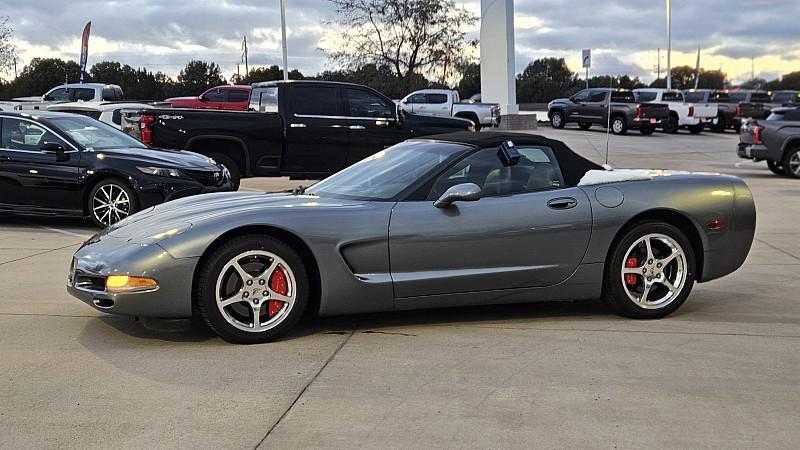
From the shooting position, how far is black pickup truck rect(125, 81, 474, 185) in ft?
43.6

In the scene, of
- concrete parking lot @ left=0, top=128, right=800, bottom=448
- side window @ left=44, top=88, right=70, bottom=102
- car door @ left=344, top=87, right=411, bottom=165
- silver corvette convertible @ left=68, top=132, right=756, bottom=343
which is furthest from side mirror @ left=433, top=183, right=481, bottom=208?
side window @ left=44, top=88, right=70, bottom=102

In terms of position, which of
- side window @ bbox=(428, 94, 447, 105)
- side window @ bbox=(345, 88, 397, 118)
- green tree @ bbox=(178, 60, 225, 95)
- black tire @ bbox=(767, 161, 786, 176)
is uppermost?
green tree @ bbox=(178, 60, 225, 95)

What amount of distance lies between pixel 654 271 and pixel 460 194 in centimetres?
160

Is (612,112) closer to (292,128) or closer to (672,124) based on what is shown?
(672,124)

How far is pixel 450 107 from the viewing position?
103ft

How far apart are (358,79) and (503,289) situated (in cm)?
4323

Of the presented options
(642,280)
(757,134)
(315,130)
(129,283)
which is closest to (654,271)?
(642,280)

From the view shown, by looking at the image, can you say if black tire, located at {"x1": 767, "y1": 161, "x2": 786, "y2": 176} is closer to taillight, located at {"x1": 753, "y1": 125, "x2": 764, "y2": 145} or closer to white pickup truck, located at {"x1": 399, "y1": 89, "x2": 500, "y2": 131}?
taillight, located at {"x1": 753, "y1": 125, "x2": 764, "y2": 145}

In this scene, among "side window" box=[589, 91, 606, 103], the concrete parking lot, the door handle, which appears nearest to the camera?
the concrete parking lot

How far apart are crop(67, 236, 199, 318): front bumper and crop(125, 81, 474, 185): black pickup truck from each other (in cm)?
829

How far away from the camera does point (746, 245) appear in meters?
6.27

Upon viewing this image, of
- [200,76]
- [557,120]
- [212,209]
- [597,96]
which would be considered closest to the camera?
[212,209]

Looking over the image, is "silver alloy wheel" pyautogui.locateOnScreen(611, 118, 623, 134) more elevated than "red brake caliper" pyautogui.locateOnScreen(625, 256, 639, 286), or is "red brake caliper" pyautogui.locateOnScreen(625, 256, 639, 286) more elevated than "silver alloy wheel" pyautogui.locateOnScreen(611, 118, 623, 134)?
"silver alloy wheel" pyautogui.locateOnScreen(611, 118, 623, 134)

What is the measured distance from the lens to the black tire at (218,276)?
5184mm
